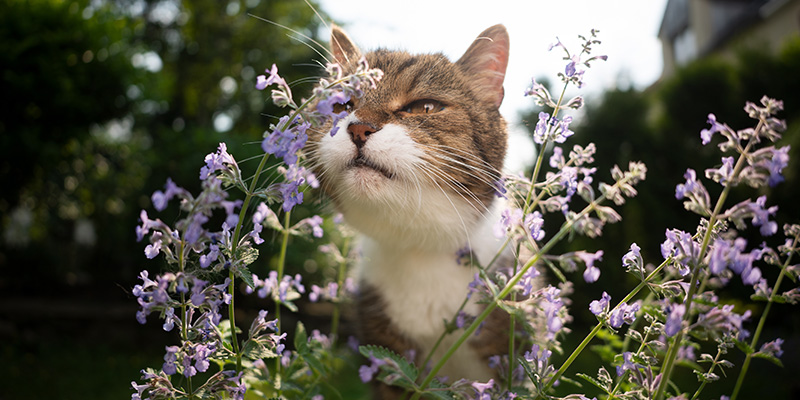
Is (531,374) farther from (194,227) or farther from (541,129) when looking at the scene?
(194,227)

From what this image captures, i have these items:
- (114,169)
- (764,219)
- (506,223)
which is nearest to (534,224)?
(506,223)

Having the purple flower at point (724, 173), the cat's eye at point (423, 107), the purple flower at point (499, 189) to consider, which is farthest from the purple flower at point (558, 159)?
the cat's eye at point (423, 107)

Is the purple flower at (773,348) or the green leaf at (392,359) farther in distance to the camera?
the purple flower at (773,348)

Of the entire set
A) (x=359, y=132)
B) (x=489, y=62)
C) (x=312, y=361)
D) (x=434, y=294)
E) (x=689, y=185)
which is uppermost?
(x=489, y=62)

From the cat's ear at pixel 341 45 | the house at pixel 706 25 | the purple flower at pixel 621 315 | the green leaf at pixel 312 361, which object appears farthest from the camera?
the house at pixel 706 25

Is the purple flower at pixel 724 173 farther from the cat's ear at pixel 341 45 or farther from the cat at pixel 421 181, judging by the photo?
the cat's ear at pixel 341 45

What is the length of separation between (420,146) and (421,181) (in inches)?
3.5

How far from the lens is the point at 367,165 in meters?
1.03

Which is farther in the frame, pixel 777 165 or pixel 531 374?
pixel 531 374

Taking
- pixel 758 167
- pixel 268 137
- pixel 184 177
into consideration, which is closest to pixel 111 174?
pixel 184 177

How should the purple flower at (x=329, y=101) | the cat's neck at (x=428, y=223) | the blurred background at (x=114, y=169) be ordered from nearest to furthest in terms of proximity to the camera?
1. the purple flower at (x=329, y=101)
2. the cat's neck at (x=428, y=223)
3. the blurred background at (x=114, y=169)

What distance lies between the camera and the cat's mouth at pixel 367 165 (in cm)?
103

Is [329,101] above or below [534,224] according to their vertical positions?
above

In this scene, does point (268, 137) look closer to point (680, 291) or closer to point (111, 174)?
point (680, 291)
